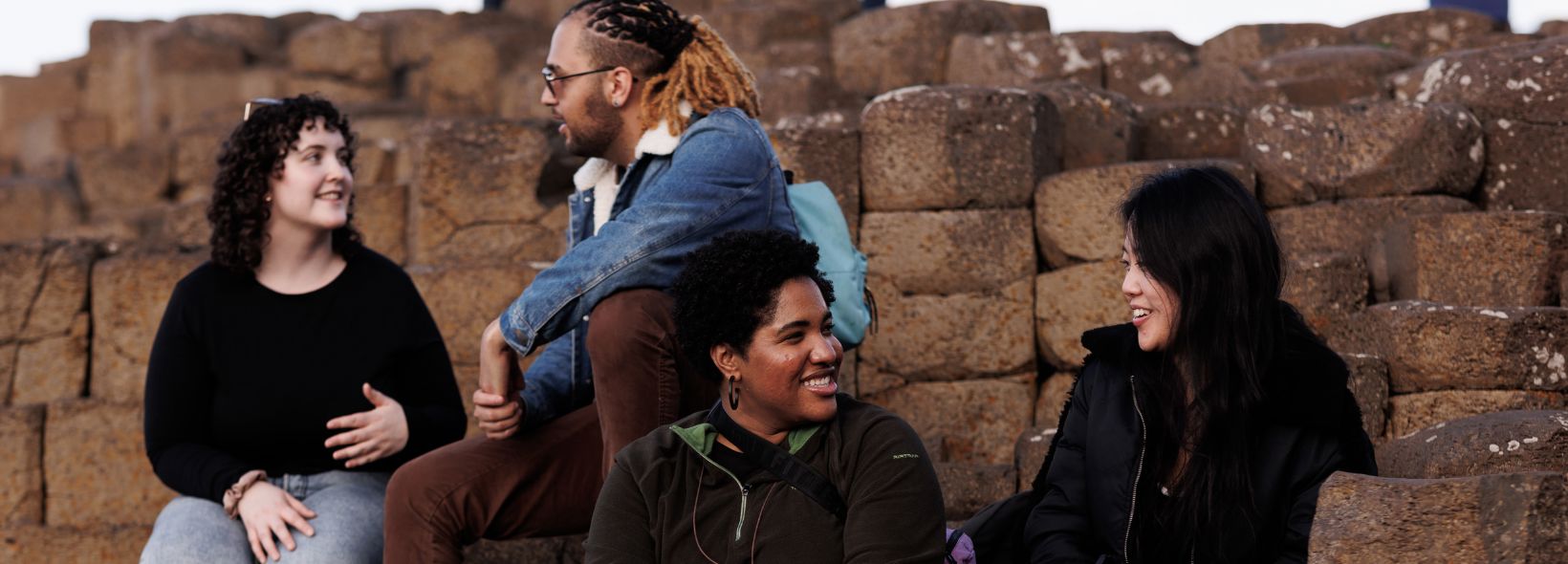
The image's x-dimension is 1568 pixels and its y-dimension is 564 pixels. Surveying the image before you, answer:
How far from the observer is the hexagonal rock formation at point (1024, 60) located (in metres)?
8.23

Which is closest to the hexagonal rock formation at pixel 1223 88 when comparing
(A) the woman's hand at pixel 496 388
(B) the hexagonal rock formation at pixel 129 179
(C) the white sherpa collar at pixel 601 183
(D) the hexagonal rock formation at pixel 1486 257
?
(D) the hexagonal rock formation at pixel 1486 257

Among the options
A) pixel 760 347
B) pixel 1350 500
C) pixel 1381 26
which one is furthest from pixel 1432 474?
pixel 1381 26

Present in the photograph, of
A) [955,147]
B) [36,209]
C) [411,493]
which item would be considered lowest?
[36,209]

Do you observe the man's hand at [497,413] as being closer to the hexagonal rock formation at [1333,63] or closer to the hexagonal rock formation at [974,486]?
the hexagonal rock formation at [974,486]

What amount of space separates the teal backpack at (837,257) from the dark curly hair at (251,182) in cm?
126

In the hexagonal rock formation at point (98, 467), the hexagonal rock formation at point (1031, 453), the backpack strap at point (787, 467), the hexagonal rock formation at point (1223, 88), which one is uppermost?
the hexagonal rock formation at point (1223, 88)

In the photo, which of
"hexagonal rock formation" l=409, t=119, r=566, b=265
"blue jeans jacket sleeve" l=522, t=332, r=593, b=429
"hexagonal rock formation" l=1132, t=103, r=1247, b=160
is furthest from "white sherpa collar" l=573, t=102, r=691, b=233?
"hexagonal rock formation" l=1132, t=103, r=1247, b=160

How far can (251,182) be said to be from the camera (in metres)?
4.33

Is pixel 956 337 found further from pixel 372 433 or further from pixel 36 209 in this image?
pixel 36 209

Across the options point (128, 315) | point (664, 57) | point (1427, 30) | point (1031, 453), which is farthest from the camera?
point (1427, 30)

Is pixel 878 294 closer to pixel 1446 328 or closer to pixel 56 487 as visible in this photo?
pixel 1446 328

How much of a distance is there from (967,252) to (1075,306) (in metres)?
0.44

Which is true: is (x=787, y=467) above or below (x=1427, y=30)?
below

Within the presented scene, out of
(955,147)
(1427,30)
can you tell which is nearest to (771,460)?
(955,147)
